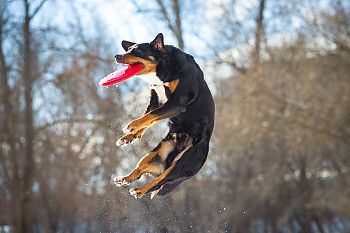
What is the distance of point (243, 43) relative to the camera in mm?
19875

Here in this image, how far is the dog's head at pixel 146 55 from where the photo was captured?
12.1 feet

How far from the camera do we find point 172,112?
3.63m

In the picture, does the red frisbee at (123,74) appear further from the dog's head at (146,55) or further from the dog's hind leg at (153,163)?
the dog's hind leg at (153,163)

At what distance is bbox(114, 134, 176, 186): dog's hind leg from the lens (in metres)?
3.89

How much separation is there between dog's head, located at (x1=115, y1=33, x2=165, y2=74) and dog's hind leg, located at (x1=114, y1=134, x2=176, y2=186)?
0.56 meters

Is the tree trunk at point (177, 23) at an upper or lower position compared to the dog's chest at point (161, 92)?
lower

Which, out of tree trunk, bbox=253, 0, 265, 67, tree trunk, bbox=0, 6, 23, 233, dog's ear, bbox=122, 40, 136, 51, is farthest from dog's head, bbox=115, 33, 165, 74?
tree trunk, bbox=253, 0, 265, 67

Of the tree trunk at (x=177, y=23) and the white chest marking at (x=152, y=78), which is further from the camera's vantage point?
the tree trunk at (x=177, y=23)

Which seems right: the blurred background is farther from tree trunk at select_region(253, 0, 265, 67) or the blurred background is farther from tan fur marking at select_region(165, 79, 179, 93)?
tan fur marking at select_region(165, 79, 179, 93)

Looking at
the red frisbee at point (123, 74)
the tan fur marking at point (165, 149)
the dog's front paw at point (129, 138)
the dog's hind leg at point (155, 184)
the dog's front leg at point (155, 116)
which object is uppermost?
the red frisbee at point (123, 74)

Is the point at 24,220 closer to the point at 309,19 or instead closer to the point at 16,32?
the point at 16,32

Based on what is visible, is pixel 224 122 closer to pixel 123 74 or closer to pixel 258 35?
pixel 258 35

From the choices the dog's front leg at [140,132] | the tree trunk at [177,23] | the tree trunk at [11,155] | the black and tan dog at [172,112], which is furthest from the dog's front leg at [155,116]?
the tree trunk at [11,155]

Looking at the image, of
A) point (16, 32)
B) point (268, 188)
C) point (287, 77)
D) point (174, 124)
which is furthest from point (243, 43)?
point (174, 124)
